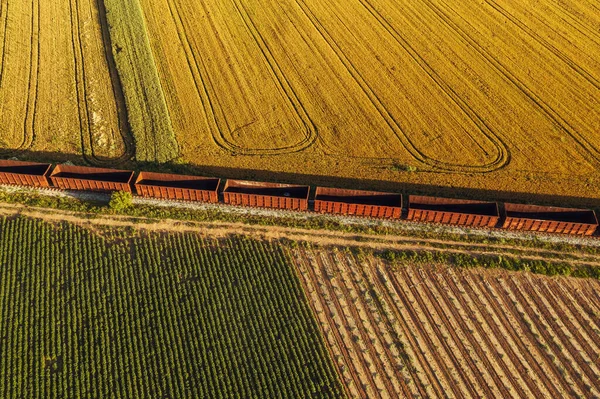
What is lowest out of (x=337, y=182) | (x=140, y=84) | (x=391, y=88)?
(x=140, y=84)

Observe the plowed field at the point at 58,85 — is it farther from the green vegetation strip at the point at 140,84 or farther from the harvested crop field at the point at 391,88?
the harvested crop field at the point at 391,88

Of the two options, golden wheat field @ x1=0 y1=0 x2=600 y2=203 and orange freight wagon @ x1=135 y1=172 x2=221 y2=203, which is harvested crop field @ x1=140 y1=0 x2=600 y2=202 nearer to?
golden wheat field @ x1=0 y1=0 x2=600 y2=203

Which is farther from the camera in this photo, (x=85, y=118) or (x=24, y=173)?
(x=85, y=118)

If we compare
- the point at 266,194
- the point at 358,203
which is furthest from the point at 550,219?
the point at 266,194

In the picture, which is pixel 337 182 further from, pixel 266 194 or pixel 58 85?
pixel 58 85

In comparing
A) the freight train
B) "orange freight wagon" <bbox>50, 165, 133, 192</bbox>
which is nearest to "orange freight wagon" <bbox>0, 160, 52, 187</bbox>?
the freight train

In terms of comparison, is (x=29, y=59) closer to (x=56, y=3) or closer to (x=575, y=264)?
(x=56, y=3)

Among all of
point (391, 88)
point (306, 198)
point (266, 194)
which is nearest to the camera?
point (306, 198)
